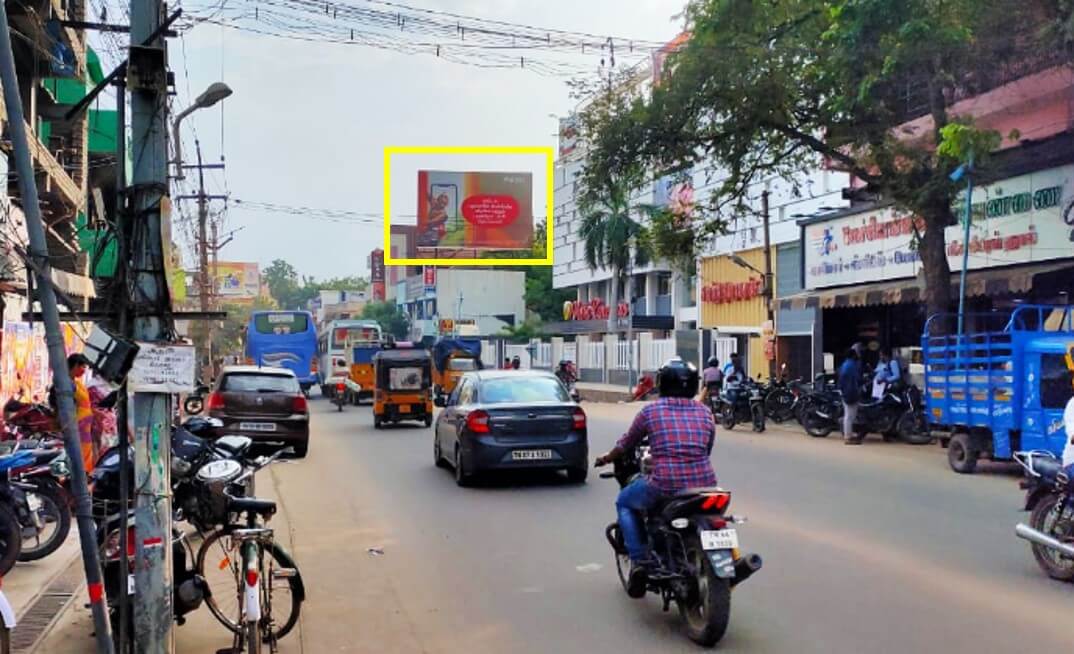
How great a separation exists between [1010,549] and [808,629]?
3453mm

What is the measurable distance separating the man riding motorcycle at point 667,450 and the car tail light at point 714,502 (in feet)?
0.76

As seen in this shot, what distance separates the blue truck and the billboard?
87.4 m

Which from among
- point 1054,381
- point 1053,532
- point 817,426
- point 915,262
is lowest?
point 817,426

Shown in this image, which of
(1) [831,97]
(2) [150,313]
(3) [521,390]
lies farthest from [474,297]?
(2) [150,313]

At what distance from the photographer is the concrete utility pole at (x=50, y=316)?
15.4ft

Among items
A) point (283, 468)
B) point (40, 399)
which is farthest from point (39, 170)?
point (283, 468)

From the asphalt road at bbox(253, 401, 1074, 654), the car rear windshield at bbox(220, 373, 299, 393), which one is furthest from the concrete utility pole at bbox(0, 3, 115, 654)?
the car rear windshield at bbox(220, 373, 299, 393)

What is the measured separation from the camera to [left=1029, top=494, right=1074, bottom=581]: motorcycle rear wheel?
7.80m

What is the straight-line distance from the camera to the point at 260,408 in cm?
1792

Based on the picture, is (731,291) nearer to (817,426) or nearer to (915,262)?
(915,262)

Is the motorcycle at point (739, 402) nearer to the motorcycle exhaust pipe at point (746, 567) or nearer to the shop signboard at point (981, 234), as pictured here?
the shop signboard at point (981, 234)

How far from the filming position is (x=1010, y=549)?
9047 millimetres

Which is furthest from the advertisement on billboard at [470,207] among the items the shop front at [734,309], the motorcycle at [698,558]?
the motorcycle at [698,558]

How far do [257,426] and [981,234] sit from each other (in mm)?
15166
